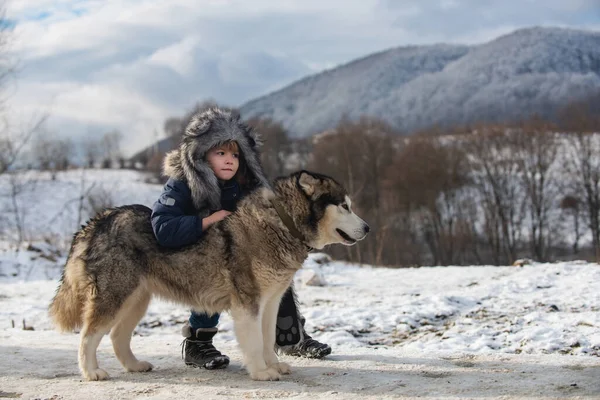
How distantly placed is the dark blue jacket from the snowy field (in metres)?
1.15

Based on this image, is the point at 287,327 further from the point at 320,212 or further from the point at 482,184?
the point at 482,184

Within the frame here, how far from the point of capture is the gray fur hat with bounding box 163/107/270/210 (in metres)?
5.15

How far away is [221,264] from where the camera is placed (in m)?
4.83

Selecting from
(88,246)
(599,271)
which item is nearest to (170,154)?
(88,246)

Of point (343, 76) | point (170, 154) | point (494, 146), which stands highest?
point (343, 76)

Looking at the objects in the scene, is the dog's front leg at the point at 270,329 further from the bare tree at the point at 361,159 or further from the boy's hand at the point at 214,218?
the bare tree at the point at 361,159

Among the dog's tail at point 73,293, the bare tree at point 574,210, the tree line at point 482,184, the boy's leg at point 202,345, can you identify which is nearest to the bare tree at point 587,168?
the tree line at point 482,184

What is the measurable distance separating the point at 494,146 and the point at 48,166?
1419 inches

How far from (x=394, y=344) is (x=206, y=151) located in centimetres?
324

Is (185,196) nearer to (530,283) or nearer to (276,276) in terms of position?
(276,276)

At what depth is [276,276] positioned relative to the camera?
477 centimetres

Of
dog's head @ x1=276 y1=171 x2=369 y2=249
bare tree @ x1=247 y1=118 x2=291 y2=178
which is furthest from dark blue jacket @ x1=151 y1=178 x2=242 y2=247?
bare tree @ x1=247 y1=118 x2=291 y2=178

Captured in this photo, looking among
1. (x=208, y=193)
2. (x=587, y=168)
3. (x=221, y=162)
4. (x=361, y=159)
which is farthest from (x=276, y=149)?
(x=208, y=193)

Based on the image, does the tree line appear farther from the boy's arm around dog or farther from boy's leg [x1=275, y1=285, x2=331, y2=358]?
the boy's arm around dog
